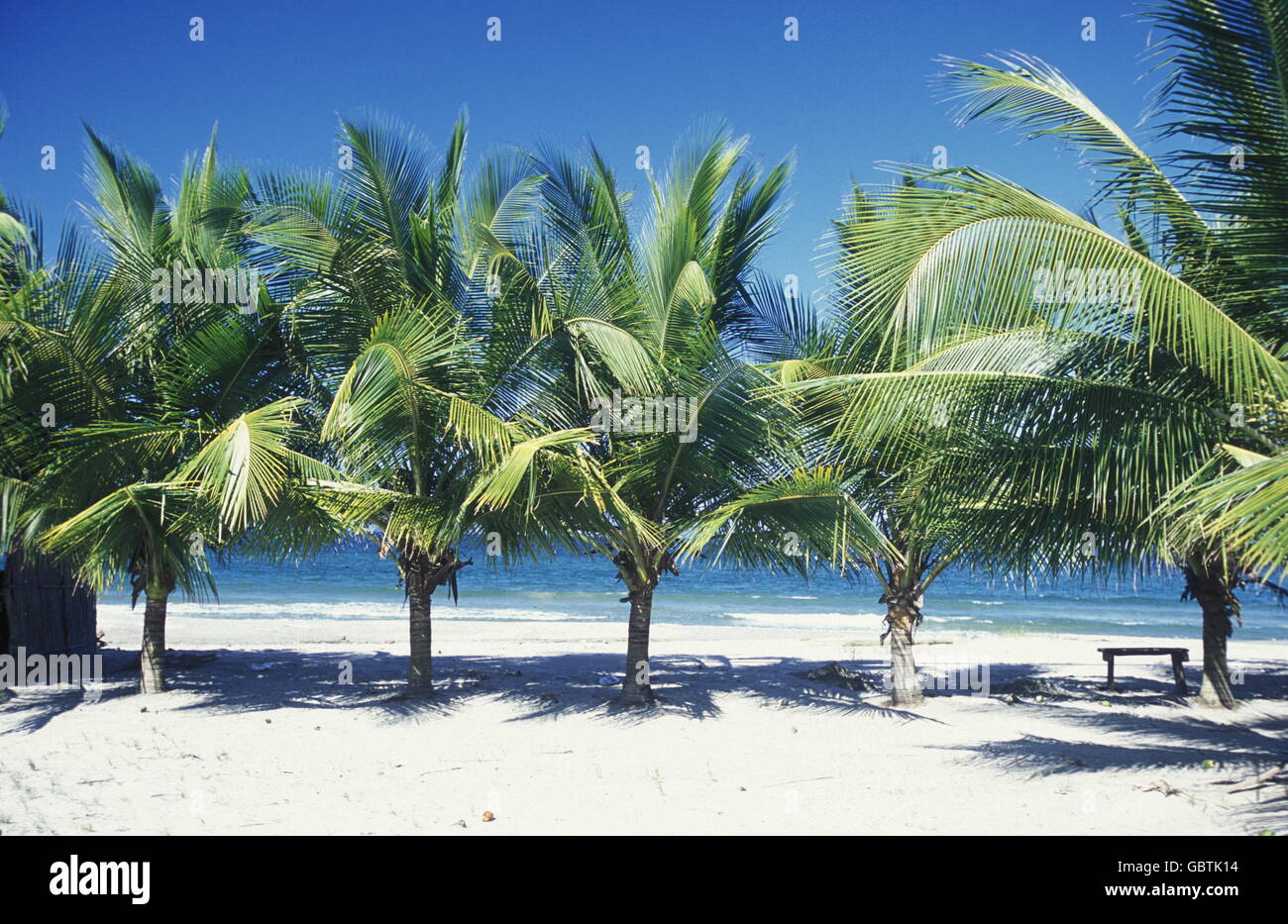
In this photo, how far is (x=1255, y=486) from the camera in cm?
420

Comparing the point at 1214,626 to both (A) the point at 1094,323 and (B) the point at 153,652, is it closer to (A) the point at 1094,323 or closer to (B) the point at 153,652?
(A) the point at 1094,323

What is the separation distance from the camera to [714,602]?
35844 mm

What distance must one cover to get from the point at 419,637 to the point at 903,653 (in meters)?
5.46

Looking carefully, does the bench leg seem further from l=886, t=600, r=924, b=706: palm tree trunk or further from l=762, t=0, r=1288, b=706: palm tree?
l=762, t=0, r=1288, b=706: palm tree

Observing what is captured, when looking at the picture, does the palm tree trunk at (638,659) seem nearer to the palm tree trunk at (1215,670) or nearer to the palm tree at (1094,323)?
the palm tree at (1094,323)

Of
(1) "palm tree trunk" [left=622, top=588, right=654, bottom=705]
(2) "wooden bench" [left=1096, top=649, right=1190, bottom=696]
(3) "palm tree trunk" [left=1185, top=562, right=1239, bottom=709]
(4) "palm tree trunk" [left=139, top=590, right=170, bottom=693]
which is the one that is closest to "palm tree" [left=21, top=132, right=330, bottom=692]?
(4) "palm tree trunk" [left=139, top=590, right=170, bottom=693]

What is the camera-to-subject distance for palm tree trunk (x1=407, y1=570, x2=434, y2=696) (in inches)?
381

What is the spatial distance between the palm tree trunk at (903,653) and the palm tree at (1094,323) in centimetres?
366

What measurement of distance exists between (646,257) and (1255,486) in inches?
238

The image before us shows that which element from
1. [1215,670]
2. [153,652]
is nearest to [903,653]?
[1215,670]

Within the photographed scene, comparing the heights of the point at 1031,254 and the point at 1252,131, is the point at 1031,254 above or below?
below

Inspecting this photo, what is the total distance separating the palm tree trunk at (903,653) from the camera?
980 cm
